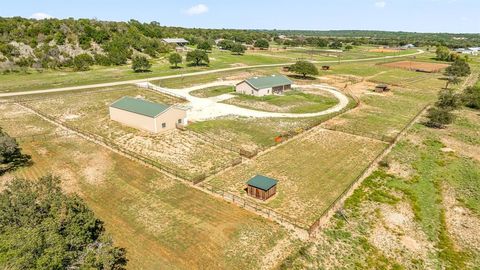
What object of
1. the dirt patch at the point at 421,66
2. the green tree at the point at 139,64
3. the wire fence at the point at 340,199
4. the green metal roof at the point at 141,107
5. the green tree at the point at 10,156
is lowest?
the wire fence at the point at 340,199

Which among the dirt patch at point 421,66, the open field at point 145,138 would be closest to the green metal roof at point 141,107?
the open field at point 145,138

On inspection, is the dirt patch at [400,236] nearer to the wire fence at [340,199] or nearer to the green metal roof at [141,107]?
the wire fence at [340,199]

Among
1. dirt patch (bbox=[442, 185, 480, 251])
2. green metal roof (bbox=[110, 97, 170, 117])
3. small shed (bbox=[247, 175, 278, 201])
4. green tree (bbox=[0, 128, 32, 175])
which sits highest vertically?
green metal roof (bbox=[110, 97, 170, 117])

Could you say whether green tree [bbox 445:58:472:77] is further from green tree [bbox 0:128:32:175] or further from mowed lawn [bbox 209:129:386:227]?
green tree [bbox 0:128:32:175]

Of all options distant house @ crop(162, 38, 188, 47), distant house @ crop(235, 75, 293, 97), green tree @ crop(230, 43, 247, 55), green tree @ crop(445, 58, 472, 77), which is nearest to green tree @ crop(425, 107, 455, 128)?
distant house @ crop(235, 75, 293, 97)

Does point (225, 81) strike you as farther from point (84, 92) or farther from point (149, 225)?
point (149, 225)

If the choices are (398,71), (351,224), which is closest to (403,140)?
(351,224)

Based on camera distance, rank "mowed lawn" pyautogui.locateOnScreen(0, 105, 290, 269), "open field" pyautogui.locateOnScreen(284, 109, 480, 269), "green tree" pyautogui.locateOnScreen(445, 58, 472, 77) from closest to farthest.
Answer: "mowed lawn" pyautogui.locateOnScreen(0, 105, 290, 269), "open field" pyautogui.locateOnScreen(284, 109, 480, 269), "green tree" pyautogui.locateOnScreen(445, 58, 472, 77)
